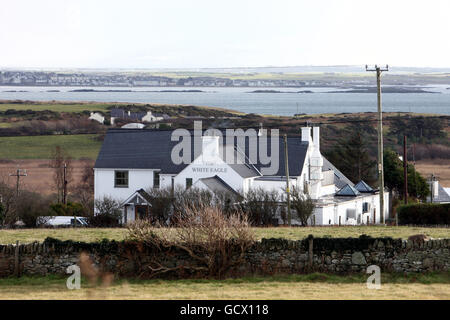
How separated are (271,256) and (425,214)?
14.6 m

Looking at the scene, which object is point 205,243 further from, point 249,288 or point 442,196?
point 442,196

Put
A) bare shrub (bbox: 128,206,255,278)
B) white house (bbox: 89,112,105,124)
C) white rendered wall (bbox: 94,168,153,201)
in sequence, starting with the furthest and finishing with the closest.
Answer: white house (bbox: 89,112,105,124) → white rendered wall (bbox: 94,168,153,201) → bare shrub (bbox: 128,206,255,278)

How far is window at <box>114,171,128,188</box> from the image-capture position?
50.7 metres

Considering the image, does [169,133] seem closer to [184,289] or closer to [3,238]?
[3,238]

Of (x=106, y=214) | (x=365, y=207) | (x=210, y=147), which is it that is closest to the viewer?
(x=106, y=214)

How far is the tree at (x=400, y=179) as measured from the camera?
199 ft

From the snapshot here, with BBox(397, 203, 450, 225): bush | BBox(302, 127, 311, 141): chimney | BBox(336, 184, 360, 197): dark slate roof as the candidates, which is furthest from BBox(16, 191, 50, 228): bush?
BBox(397, 203, 450, 225): bush

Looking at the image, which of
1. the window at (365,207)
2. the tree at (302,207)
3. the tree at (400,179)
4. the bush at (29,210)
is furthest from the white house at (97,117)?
the tree at (302,207)

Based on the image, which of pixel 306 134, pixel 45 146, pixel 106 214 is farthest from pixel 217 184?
pixel 45 146

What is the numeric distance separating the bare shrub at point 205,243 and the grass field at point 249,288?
63cm

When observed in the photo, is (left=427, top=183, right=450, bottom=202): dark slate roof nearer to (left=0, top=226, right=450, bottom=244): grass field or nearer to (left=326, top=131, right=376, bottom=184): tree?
(left=326, top=131, right=376, bottom=184): tree

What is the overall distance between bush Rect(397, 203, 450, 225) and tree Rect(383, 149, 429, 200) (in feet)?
79.0

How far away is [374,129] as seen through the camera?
130m

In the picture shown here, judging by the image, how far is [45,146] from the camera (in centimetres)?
9762
